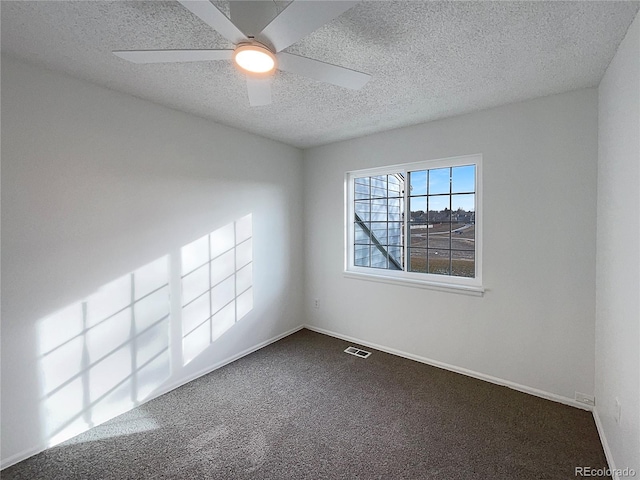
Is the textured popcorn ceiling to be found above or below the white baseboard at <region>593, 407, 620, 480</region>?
above

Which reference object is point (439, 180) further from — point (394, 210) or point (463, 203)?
point (394, 210)

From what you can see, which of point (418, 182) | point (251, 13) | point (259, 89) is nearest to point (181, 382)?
point (259, 89)

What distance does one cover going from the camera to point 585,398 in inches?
89.7

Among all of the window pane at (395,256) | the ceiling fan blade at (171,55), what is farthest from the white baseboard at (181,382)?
the ceiling fan blade at (171,55)

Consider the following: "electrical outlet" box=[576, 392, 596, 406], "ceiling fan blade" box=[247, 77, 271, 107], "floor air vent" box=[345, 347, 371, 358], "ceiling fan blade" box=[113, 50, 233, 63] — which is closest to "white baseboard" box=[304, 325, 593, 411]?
"electrical outlet" box=[576, 392, 596, 406]

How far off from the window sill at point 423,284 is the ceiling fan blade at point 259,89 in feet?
7.42

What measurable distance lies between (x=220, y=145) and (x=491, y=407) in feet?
11.1

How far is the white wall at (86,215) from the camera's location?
72.0 inches

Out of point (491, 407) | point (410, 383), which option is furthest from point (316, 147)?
point (491, 407)

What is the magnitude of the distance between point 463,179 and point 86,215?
324 centimetres

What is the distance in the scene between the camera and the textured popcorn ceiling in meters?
1.44

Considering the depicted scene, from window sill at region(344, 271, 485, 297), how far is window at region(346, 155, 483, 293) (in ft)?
0.03

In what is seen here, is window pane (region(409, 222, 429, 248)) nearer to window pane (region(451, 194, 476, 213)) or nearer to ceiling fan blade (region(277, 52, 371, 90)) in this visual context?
window pane (region(451, 194, 476, 213))

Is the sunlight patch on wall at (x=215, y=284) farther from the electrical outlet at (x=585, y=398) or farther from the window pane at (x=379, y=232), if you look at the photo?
the electrical outlet at (x=585, y=398)
